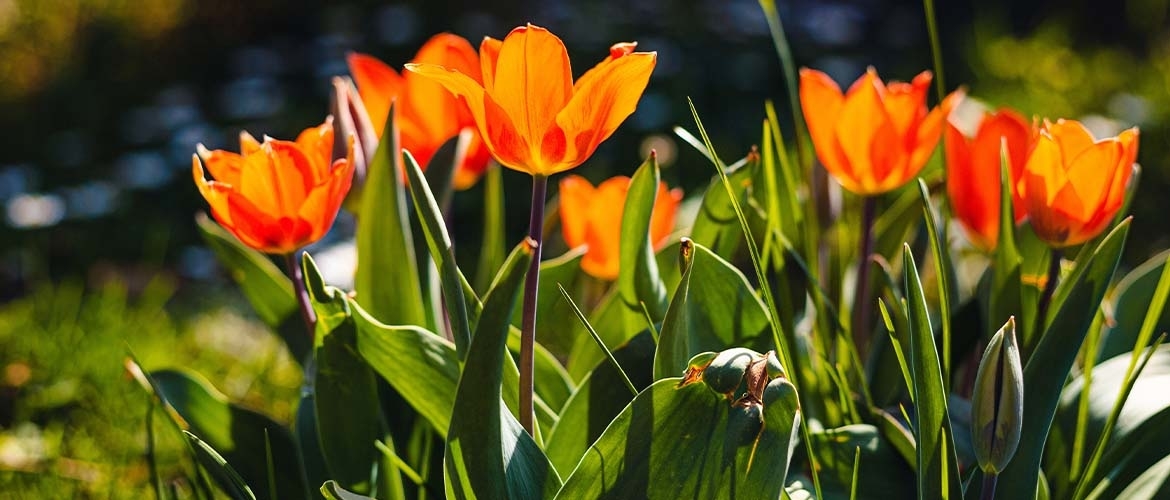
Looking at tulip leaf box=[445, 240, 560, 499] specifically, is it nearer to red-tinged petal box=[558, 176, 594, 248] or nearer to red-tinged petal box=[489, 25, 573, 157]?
red-tinged petal box=[489, 25, 573, 157]

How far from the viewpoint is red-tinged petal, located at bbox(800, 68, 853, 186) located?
1.15 m

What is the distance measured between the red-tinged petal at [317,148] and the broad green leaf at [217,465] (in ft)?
0.76

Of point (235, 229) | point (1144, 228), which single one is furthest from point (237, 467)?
point (1144, 228)

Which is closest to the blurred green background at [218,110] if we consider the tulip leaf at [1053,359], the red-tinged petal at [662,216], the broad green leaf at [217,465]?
the red-tinged petal at [662,216]

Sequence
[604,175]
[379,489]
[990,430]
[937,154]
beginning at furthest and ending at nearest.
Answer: [604,175] < [937,154] < [379,489] < [990,430]

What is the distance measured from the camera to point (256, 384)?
1902 mm

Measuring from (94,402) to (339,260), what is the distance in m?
0.66

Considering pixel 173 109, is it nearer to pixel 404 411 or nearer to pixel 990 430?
pixel 404 411

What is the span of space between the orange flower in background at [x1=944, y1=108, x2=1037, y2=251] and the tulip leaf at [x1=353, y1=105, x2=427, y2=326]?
1.85 ft

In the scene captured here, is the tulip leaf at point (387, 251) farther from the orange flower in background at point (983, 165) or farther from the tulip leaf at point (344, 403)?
the orange flower in background at point (983, 165)

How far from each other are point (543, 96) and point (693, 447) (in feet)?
0.89

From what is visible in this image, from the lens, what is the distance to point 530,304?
85cm

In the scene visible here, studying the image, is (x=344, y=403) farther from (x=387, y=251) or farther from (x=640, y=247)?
(x=640, y=247)

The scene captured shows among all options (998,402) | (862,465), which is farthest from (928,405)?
(862,465)
